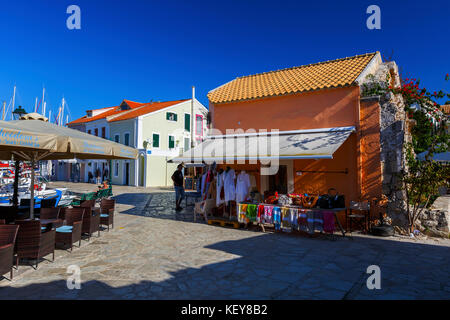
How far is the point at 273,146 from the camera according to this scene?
9.26 metres

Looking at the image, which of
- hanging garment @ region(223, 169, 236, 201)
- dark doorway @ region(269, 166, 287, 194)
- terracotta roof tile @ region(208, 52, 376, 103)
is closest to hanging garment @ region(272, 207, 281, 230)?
hanging garment @ region(223, 169, 236, 201)

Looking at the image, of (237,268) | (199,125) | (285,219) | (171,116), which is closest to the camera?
(237,268)

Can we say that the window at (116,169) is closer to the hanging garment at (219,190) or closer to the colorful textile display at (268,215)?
the hanging garment at (219,190)

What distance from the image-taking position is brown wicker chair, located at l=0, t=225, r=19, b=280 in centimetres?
430

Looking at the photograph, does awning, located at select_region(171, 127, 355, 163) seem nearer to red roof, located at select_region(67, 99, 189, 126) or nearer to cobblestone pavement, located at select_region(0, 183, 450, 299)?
cobblestone pavement, located at select_region(0, 183, 450, 299)

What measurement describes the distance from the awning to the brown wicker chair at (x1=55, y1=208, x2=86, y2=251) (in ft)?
13.4

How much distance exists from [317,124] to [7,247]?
866 cm

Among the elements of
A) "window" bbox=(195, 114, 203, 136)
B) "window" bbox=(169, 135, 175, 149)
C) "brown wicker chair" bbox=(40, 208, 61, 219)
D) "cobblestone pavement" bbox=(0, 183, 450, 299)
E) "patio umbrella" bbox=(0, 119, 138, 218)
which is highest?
"window" bbox=(195, 114, 203, 136)

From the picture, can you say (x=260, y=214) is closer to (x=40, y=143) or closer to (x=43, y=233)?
(x=43, y=233)

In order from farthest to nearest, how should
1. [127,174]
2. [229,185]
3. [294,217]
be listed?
[127,174]
[229,185]
[294,217]

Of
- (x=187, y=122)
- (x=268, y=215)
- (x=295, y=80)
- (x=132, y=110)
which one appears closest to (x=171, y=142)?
(x=187, y=122)

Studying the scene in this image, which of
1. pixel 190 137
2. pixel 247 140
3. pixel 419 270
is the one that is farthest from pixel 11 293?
pixel 190 137

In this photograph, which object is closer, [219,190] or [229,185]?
[229,185]

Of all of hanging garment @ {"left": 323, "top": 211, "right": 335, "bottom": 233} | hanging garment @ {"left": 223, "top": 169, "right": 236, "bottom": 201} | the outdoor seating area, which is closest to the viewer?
the outdoor seating area
